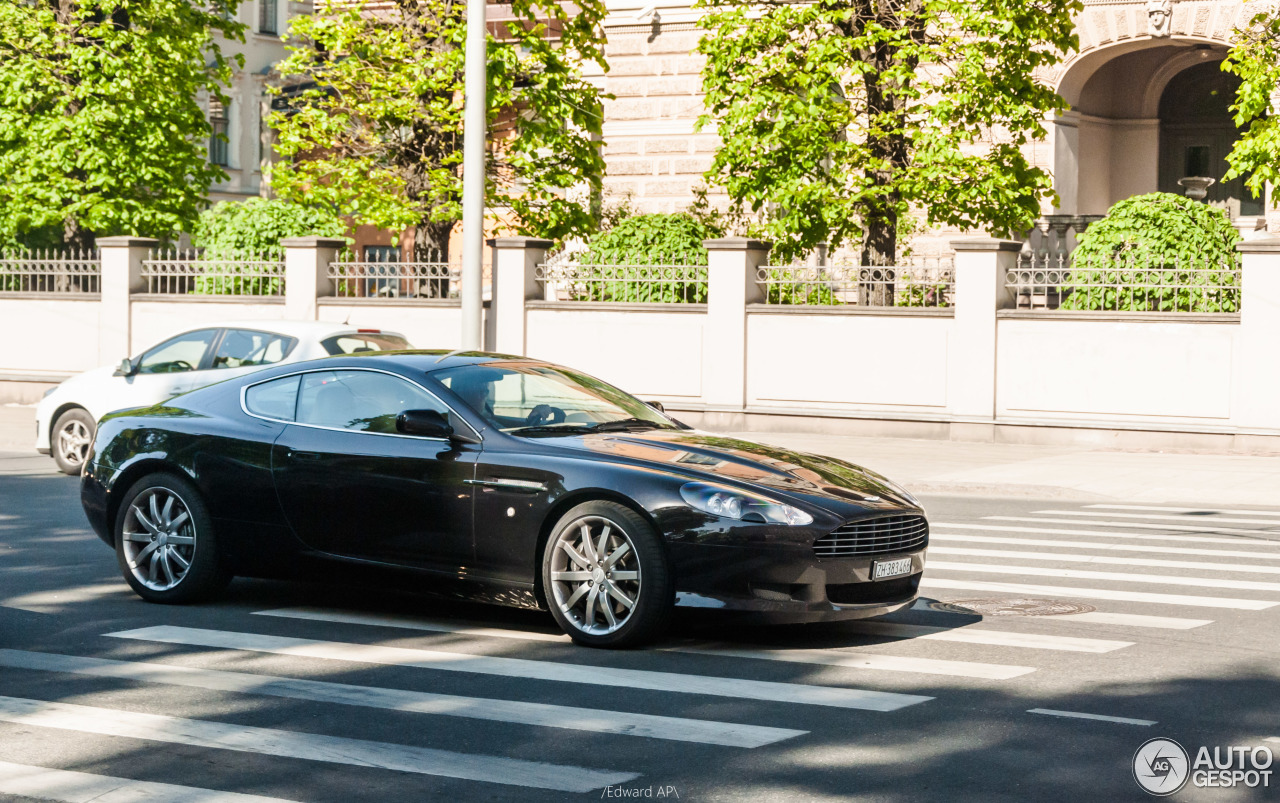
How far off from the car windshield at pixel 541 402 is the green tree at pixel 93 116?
20192 mm

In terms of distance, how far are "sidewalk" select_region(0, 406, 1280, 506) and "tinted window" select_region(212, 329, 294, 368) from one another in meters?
2.87

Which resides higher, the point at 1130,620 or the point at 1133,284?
the point at 1133,284

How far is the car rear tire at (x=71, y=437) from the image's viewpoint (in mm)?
17391

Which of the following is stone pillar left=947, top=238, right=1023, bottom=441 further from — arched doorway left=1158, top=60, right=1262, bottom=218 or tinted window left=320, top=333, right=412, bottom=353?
arched doorway left=1158, top=60, right=1262, bottom=218

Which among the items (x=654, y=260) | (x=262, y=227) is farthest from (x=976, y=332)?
(x=262, y=227)

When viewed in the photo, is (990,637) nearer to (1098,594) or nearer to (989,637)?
(989,637)

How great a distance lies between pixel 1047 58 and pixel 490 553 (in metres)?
16.4

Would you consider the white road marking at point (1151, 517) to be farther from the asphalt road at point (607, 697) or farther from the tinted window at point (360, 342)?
the tinted window at point (360, 342)

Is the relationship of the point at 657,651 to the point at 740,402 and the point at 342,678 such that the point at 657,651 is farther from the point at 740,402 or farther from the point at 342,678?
the point at 740,402

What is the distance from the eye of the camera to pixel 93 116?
27516 millimetres

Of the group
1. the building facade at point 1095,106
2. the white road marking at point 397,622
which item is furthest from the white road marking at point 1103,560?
the building facade at point 1095,106

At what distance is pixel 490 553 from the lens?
332 inches

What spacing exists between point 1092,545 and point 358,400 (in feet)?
19.5

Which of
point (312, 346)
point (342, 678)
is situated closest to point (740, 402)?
point (312, 346)
